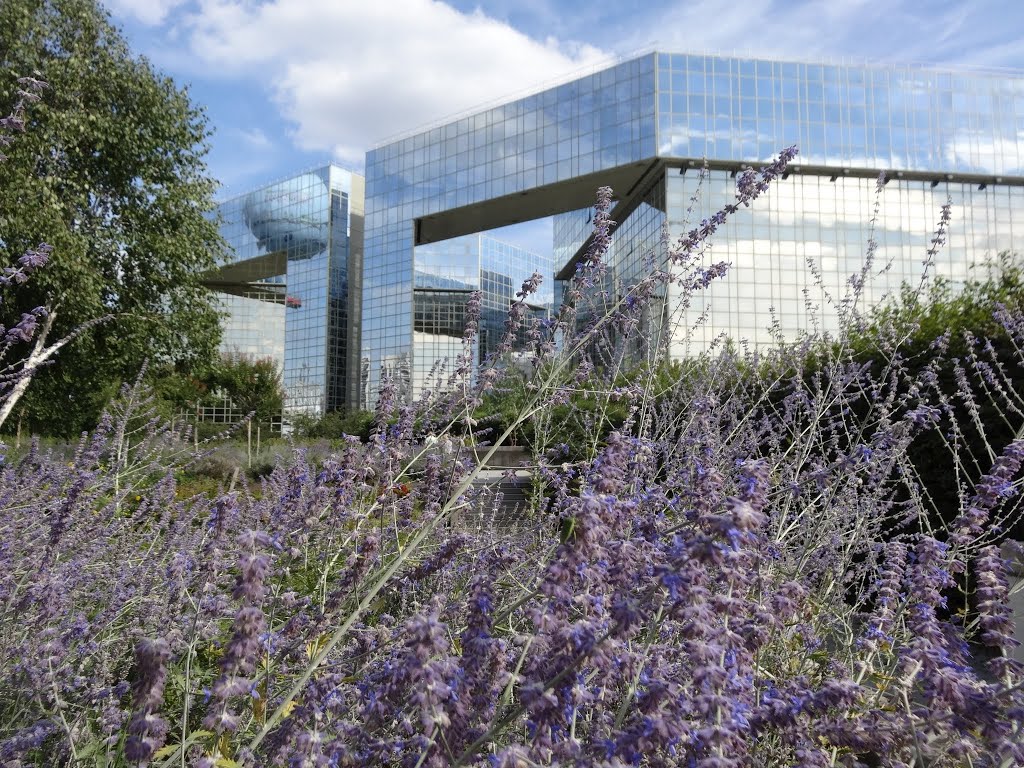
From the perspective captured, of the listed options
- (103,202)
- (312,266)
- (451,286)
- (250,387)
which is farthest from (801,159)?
(312,266)

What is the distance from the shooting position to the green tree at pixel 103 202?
11.9 metres

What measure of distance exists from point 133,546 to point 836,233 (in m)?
36.1

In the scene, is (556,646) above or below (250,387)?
below

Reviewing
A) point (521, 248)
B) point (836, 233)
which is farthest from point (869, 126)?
point (521, 248)

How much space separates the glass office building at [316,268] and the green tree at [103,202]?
34230 millimetres

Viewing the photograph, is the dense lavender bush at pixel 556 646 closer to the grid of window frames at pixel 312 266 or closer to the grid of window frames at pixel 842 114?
the grid of window frames at pixel 842 114

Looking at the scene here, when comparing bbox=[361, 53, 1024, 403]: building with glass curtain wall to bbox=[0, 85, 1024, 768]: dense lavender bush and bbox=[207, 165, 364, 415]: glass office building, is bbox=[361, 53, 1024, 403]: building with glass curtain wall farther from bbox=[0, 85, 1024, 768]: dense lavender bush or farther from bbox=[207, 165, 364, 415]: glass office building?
bbox=[0, 85, 1024, 768]: dense lavender bush

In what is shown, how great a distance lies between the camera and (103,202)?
13758 millimetres

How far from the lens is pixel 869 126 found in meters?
33.8

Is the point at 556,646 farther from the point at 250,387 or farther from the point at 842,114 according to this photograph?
the point at 250,387

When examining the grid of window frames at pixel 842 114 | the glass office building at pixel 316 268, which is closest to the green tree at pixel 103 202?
the grid of window frames at pixel 842 114

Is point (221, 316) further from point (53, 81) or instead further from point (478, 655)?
point (478, 655)

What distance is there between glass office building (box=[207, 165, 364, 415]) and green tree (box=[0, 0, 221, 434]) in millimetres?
34230

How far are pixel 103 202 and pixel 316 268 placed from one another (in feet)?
128
